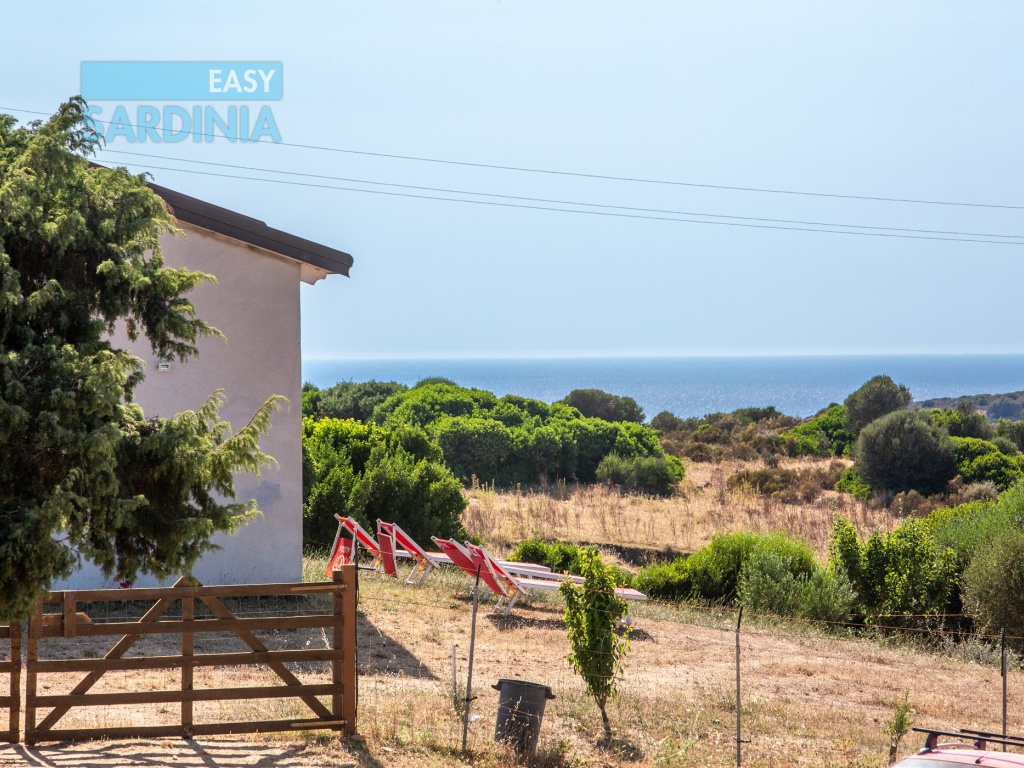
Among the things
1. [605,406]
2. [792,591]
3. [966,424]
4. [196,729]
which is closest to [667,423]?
[605,406]

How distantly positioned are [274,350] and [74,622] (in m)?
5.86

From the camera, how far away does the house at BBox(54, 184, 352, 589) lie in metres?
12.0

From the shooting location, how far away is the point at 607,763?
25.2 ft

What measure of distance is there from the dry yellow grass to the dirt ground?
9.69 metres

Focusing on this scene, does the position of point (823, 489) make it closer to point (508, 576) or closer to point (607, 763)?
point (508, 576)

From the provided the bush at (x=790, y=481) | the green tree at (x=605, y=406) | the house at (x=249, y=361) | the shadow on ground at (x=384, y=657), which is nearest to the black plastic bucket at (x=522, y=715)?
the shadow on ground at (x=384, y=657)

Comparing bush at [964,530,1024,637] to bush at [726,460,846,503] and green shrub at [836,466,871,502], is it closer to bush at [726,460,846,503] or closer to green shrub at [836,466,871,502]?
bush at [726,460,846,503]

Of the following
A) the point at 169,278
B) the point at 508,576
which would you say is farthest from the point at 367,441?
the point at 169,278

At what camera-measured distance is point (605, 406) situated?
6241 centimetres

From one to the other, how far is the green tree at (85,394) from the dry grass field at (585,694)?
2.03 metres

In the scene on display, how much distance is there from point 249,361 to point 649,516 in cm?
1715

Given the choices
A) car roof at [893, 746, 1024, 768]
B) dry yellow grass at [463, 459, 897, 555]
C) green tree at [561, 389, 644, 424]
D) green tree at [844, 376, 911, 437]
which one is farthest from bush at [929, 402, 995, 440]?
car roof at [893, 746, 1024, 768]

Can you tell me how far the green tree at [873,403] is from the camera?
46.8m

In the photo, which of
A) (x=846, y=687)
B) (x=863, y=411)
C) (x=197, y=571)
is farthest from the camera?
(x=863, y=411)
